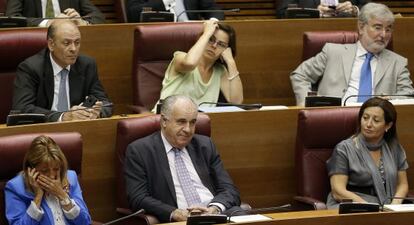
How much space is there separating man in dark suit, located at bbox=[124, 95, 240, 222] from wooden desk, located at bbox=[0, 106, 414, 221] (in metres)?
0.11

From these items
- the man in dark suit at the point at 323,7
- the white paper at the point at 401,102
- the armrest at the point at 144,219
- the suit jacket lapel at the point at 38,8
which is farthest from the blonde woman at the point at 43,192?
the man in dark suit at the point at 323,7

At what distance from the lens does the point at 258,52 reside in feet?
10.3

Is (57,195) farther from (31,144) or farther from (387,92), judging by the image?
(387,92)

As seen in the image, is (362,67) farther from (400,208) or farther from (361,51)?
(400,208)

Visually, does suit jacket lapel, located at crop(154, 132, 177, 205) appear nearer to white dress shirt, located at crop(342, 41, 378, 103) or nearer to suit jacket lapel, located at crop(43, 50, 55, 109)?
suit jacket lapel, located at crop(43, 50, 55, 109)

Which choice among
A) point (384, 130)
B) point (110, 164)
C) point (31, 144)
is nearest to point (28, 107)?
point (110, 164)

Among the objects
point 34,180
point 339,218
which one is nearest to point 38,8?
point 34,180

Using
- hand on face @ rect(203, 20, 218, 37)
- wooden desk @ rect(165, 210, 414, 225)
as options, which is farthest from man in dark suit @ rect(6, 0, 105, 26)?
wooden desk @ rect(165, 210, 414, 225)

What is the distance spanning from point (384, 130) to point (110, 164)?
0.66 metres

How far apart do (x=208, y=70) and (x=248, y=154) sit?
1.04 ft

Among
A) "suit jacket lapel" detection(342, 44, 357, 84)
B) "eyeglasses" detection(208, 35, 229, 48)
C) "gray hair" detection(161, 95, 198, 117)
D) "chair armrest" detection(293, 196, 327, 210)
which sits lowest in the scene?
"chair armrest" detection(293, 196, 327, 210)

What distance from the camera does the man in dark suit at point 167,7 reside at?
130 inches

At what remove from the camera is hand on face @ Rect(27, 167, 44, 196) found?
2.18 meters

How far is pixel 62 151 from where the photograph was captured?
232cm
